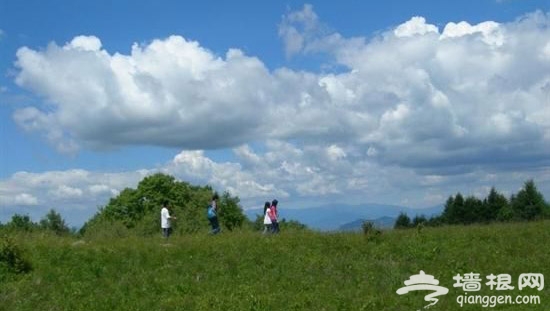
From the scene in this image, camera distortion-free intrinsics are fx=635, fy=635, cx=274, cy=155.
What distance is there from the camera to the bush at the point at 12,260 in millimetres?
20266

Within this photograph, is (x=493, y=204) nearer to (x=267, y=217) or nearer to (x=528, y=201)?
(x=528, y=201)

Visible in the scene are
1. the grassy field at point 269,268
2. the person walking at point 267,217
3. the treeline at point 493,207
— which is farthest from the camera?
the treeline at point 493,207

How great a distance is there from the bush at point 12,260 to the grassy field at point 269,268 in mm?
355

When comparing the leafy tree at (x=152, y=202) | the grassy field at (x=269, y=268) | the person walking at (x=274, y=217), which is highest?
the leafy tree at (x=152, y=202)

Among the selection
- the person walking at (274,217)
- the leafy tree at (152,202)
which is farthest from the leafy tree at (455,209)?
the person walking at (274,217)

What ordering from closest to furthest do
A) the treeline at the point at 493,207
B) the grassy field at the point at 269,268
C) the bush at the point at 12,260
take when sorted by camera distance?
the grassy field at the point at 269,268 → the bush at the point at 12,260 → the treeline at the point at 493,207

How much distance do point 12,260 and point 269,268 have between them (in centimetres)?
829

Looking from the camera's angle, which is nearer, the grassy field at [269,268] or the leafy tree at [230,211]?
the grassy field at [269,268]

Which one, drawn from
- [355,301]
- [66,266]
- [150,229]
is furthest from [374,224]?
[150,229]

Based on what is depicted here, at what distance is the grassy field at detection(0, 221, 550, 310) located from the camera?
16516 mm

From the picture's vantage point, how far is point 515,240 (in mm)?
22719

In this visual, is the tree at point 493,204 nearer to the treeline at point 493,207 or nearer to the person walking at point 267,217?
the treeline at point 493,207

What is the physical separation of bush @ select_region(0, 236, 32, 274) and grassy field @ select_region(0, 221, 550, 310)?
355 mm

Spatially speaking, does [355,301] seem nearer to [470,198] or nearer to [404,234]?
[404,234]
